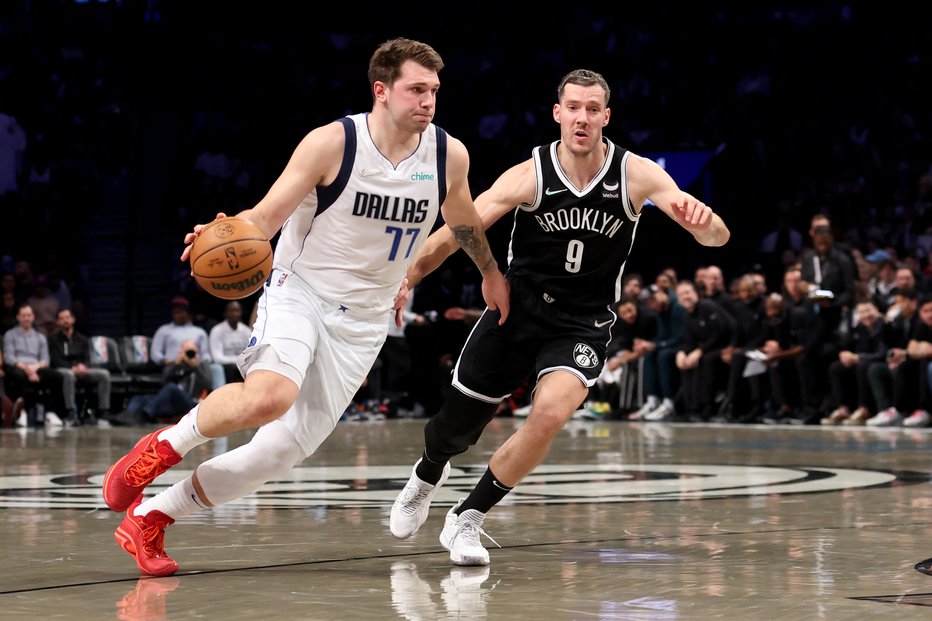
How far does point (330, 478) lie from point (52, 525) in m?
3.03

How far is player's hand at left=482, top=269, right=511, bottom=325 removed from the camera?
6.07 m

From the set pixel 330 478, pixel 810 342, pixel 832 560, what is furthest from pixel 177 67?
pixel 832 560

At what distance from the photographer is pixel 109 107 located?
963 inches

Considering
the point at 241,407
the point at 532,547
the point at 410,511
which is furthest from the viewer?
the point at 410,511

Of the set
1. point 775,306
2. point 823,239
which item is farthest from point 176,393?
point 823,239

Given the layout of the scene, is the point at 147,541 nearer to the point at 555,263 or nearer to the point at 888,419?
the point at 555,263

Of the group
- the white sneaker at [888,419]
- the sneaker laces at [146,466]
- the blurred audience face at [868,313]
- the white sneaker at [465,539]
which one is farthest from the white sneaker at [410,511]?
the blurred audience face at [868,313]

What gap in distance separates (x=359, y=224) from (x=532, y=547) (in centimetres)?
161

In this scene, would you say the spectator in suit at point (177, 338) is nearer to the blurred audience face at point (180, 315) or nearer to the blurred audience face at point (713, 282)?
the blurred audience face at point (180, 315)

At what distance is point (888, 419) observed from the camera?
51.2 feet

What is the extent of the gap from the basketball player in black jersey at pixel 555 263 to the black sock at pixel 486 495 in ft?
1.11

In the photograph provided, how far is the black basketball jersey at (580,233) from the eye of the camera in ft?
20.2

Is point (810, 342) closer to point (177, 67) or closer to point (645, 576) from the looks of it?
point (645, 576)

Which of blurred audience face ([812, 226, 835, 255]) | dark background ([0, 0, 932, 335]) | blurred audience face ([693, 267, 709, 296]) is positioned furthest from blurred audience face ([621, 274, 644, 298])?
dark background ([0, 0, 932, 335])
